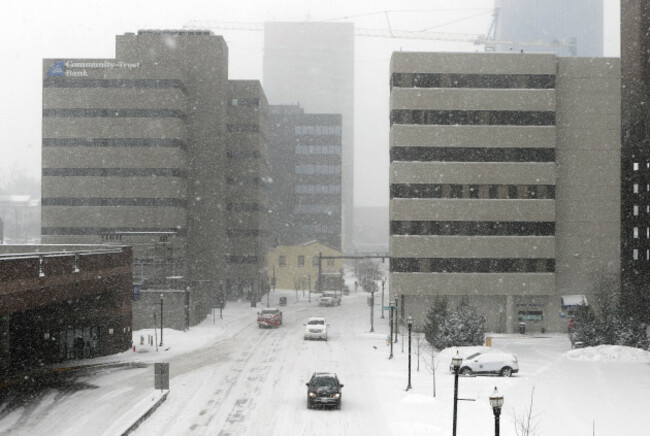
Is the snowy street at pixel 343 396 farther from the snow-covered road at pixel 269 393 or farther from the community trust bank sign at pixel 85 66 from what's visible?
the community trust bank sign at pixel 85 66

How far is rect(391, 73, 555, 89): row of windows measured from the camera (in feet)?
208

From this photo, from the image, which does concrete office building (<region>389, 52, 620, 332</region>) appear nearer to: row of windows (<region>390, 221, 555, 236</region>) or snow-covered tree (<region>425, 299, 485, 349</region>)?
row of windows (<region>390, 221, 555, 236</region>)

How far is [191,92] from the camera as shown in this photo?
8319cm

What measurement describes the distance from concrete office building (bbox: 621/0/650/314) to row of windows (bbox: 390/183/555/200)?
56.5 ft

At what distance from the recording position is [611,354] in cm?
4631

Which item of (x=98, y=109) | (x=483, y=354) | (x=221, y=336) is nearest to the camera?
(x=483, y=354)

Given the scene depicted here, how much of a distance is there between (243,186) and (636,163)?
46.5 meters

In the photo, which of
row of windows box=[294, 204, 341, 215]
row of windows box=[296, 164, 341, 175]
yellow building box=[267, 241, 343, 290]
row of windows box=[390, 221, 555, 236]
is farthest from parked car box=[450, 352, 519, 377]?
row of windows box=[294, 204, 341, 215]

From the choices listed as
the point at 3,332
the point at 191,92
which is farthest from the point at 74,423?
the point at 191,92

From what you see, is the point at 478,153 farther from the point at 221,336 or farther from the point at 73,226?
the point at 73,226

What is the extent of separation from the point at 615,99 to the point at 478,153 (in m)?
13.2

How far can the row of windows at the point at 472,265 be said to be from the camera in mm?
63000

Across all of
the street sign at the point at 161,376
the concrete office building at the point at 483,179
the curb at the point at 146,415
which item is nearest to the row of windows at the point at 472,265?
the concrete office building at the point at 483,179

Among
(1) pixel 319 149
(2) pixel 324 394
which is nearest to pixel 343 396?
(2) pixel 324 394
